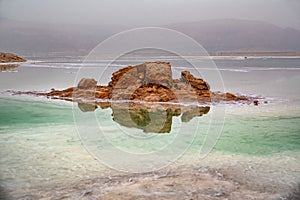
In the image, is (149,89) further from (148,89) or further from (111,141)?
(111,141)

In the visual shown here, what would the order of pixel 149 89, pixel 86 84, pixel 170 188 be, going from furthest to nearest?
pixel 86 84, pixel 149 89, pixel 170 188

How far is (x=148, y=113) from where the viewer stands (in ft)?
46.4

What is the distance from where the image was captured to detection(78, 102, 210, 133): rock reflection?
1211 centimetres

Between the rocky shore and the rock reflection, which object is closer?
the rock reflection

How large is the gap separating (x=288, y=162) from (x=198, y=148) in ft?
7.52

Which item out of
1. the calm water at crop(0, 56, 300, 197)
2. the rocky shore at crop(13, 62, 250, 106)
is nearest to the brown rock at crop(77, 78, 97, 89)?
the rocky shore at crop(13, 62, 250, 106)

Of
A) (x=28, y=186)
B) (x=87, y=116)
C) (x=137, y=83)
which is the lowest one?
(x=28, y=186)

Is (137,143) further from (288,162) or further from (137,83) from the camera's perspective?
(137,83)

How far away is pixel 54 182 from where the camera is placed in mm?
6777

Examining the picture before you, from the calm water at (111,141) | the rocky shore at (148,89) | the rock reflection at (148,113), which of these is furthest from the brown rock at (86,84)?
the calm water at (111,141)

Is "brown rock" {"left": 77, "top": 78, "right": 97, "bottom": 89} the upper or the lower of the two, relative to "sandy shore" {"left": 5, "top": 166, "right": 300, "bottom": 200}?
upper

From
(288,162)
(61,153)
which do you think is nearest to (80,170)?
(61,153)

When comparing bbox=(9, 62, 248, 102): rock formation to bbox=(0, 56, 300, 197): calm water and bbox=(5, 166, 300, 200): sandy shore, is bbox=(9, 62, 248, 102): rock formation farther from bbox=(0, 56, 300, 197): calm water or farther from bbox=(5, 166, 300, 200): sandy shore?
bbox=(5, 166, 300, 200): sandy shore

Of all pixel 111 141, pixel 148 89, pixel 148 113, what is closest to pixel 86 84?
pixel 148 89
